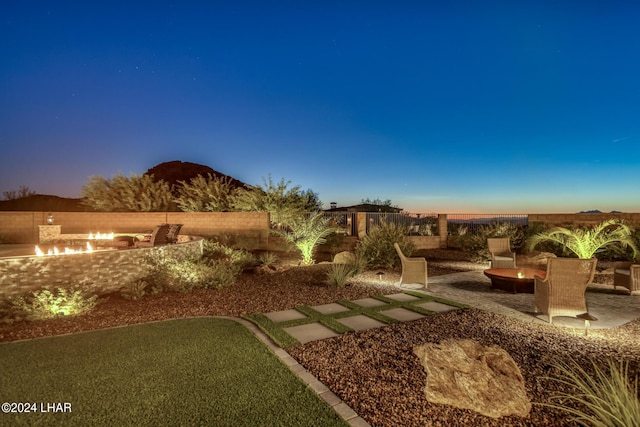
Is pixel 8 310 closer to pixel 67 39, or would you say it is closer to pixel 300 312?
pixel 300 312

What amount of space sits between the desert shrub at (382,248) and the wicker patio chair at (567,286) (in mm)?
4582

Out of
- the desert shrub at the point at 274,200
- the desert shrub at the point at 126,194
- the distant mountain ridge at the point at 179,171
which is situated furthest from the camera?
the distant mountain ridge at the point at 179,171

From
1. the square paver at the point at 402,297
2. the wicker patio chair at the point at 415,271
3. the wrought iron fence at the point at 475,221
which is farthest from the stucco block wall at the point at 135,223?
the square paver at the point at 402,297

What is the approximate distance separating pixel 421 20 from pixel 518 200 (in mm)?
16252

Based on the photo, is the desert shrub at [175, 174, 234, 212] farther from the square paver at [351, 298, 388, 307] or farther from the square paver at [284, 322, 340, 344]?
the square paver at [284, 322, 340, 344]

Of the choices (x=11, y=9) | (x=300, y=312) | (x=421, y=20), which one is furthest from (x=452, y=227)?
(x=11, y=9)

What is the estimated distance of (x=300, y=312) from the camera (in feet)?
17.5

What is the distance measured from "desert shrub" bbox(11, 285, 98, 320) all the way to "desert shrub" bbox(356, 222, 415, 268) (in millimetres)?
6418

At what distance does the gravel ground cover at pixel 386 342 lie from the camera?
8.55 feet

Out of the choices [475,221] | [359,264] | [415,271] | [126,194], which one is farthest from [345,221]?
[126,194]

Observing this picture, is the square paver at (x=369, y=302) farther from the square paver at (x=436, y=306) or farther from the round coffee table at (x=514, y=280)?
the round coffee table at (x=514, y=280)

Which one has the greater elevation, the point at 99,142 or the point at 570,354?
the point at 99,142

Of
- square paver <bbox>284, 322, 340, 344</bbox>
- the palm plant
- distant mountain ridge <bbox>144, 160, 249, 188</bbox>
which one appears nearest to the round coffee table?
square paver <bbox>284, 322, 340, 344</bbox>

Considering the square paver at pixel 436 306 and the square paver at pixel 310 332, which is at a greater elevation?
the square paver at pixel 436 306
